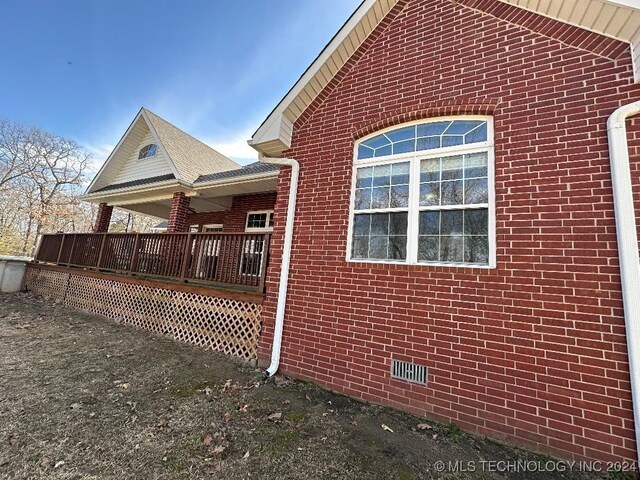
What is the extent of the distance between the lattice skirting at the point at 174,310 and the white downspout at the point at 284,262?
584 millimetres

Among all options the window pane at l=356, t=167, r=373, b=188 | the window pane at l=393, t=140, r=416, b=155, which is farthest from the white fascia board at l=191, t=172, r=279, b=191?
the window pane at l=393, t=140, r=416, b=155

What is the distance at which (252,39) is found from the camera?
9.84m

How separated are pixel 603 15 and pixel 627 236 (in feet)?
8.12

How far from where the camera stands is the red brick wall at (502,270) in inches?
108

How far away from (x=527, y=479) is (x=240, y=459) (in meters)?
2.52

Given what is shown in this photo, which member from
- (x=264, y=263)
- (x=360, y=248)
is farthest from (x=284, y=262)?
(x=360, y=248)

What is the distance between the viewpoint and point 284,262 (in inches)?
179

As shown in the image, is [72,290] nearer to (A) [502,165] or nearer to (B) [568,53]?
(A) [502,165]

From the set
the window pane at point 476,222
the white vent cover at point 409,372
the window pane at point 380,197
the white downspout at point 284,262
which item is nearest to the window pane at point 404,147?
the window pane at point 380,197

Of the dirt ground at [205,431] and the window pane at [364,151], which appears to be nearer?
the dirt ground at [205,431]

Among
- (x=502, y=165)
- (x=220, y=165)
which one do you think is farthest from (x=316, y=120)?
(x=220, y=165)

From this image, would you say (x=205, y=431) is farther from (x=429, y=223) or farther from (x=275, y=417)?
(x=429, y=223)

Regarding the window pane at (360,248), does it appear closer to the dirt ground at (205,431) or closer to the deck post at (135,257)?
the dirt ground at (205,431)

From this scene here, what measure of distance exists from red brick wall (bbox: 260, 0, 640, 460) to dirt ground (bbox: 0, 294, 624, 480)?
0.40 metres
